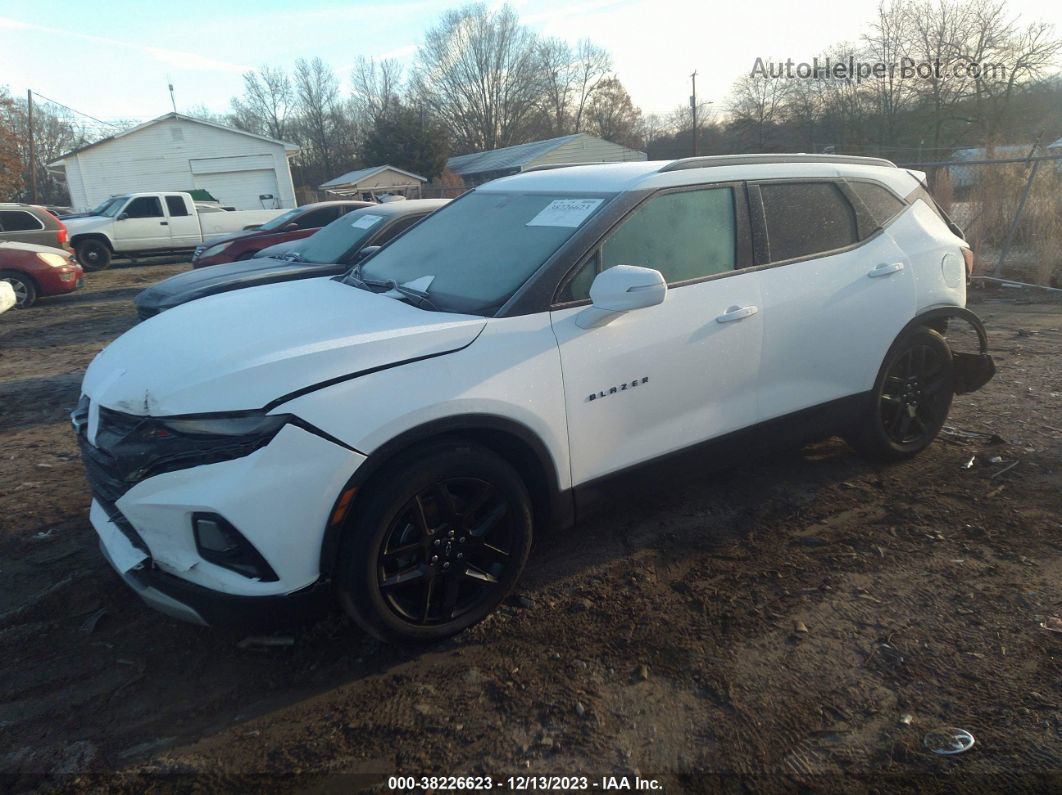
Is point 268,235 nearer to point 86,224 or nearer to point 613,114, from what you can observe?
point 86,224

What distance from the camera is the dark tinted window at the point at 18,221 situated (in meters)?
14.8

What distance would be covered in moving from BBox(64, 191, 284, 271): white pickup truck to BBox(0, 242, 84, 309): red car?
A: 6.81 meters

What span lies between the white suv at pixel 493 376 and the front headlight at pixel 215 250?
26.7 ft

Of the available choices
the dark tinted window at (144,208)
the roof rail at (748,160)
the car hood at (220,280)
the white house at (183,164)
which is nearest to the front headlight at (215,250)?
the car hood at (220,280)

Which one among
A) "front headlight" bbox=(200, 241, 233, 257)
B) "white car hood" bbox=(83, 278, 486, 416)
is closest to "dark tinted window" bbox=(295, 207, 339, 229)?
"front headlight" bbox=(200, 241, 233, 257)

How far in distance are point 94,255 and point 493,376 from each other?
2040 centimetres

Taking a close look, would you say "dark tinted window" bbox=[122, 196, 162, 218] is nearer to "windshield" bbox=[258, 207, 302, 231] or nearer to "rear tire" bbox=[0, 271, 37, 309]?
"rear tire" bbox=[0, 271, 37, 309]

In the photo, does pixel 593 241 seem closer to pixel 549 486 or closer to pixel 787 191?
pixel 549 486

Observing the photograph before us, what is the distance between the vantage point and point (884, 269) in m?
4.12

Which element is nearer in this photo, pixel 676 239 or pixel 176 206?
pixel 676 239

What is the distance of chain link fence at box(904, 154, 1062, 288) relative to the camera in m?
11.0

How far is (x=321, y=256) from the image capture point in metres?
7.78

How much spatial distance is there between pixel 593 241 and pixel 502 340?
0.67 metres

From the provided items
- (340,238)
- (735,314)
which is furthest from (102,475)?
(340,238)
